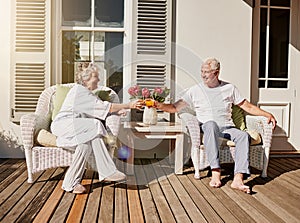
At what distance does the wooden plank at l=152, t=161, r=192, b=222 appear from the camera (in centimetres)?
258

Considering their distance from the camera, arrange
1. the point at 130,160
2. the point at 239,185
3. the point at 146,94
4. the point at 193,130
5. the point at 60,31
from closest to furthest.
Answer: the point at 239,185, the point at 193,130, the point at 130,160, the point at 146,94, the point at 60,31

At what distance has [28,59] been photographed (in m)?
4.25

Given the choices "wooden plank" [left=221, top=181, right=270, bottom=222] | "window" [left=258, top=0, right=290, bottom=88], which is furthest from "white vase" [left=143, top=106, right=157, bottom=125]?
"window" [left=258, top=0, right=290, bottom=88]

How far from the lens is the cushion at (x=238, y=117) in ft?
13.1

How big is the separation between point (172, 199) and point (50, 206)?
0.94 m

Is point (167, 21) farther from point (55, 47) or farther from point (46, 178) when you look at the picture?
point (46, 178)

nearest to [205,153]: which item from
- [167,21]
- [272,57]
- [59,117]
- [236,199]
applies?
[236,199]

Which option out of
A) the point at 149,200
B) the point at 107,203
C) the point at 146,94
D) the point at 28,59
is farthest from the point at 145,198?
the point at 28,59

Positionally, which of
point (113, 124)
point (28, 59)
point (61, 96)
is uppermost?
point (28, 59)

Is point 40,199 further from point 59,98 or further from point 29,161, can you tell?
point 59,98

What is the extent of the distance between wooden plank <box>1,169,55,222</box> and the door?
2.81 m

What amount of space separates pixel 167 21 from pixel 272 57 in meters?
1.50

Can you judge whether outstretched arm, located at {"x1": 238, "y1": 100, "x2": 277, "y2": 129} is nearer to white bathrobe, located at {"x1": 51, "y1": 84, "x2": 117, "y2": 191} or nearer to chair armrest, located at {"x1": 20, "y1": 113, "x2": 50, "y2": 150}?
white bathrobe, located at {"x1": 51, "y1": 84, "x2": 117, "y2": 191}

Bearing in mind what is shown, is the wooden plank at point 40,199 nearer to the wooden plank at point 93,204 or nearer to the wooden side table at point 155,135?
the wooden plank at point 93,204
